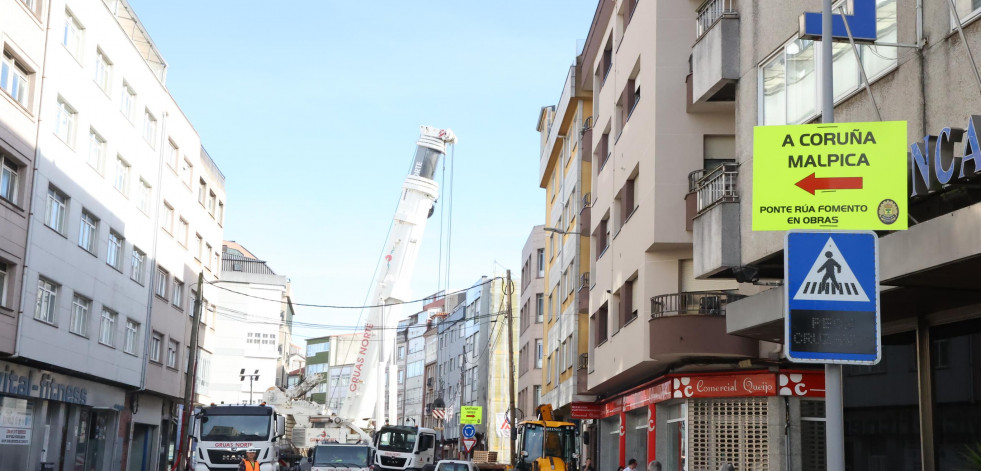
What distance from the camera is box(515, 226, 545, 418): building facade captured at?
6256 cm

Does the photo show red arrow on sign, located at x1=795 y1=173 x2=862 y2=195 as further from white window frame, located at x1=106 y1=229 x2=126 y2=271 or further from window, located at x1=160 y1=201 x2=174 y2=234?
window, located at x1=160 y1=201 x2=174 y2=234

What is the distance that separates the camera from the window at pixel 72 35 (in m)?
33.4

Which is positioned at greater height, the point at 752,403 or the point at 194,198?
the point at 194,198

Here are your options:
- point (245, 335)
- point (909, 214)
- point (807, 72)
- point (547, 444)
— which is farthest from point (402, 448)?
point (245, 335)

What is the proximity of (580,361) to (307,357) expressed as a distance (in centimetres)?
10672

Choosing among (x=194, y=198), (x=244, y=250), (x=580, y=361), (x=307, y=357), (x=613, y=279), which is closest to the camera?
(x=613, y=279)

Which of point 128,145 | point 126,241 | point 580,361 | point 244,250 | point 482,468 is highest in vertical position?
point 244,250

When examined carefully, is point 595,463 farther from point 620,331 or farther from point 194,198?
point 194,198

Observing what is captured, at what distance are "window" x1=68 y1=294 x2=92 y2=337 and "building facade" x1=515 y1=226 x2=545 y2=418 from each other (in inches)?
1146

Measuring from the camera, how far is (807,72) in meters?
16.1

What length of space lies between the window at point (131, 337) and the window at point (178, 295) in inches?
272

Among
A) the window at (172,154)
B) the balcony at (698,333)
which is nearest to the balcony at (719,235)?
the balcony at (698,333)

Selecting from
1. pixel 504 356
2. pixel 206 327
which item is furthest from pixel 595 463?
pixel 504 356

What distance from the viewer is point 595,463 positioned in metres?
41.3
